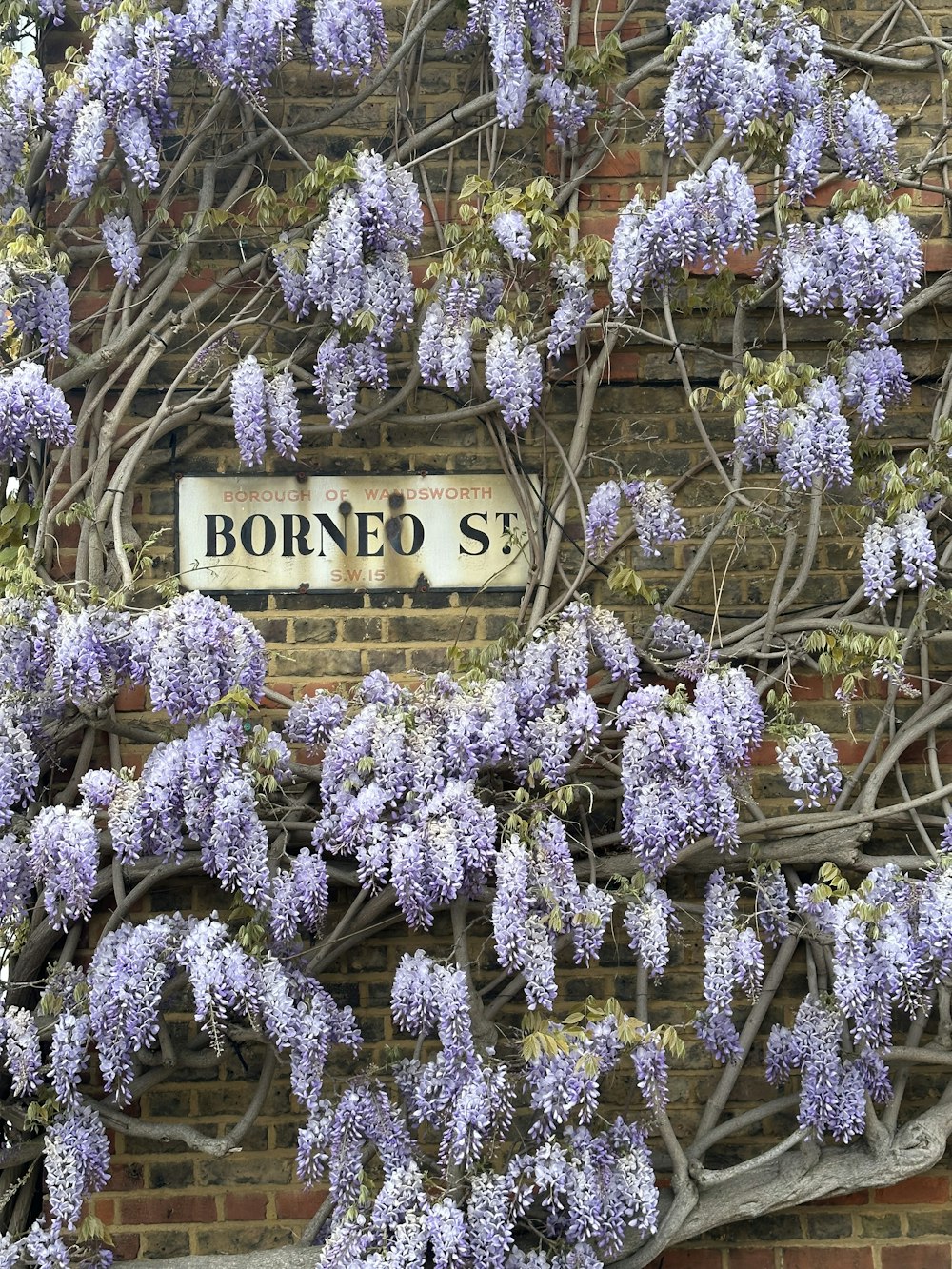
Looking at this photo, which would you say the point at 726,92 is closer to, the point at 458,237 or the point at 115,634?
the point at 458,237

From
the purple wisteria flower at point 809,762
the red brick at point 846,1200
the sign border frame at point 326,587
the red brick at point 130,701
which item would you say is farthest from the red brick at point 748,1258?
the red brick at point 130,701

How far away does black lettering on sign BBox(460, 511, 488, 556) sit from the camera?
3461 mm

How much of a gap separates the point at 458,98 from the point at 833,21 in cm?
96

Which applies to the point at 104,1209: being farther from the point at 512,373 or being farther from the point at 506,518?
the point at 512,373

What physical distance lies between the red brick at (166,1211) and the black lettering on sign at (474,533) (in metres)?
1.64

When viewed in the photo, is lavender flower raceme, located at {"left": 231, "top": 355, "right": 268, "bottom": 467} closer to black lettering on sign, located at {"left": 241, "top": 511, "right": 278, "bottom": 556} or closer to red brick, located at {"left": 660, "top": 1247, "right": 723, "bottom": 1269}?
black lettering on sign, located at {"left": 241, "top": 511, "right": 278, "bottom": 556}

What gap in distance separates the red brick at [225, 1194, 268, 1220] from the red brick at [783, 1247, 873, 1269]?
3.98 ft

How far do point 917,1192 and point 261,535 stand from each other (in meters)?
2.20

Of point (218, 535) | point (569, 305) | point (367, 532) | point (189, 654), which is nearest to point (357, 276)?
point (569, 305)

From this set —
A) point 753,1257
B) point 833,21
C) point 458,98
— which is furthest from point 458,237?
point 753,1257

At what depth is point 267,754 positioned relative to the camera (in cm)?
296

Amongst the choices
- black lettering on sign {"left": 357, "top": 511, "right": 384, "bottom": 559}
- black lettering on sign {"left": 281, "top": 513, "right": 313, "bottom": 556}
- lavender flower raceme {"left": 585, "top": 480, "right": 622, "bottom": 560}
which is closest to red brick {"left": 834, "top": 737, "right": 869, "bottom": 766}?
lavender flower raceme {"left": 585, "top": 480, "right": 622, "bottom": 560}

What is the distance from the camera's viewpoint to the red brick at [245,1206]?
10.8ft

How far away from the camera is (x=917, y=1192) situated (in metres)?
3.36
